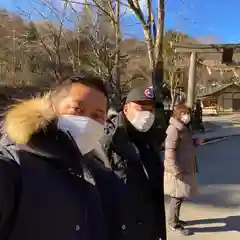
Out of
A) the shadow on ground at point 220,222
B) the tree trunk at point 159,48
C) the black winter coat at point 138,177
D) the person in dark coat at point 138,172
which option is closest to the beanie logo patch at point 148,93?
the person in dark coat at point 138,172

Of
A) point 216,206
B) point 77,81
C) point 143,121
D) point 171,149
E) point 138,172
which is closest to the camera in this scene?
point 77,81

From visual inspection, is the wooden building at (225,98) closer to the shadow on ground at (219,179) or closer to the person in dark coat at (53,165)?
the shadow on ground at (219,179)

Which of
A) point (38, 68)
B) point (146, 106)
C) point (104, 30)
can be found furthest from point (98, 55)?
point (146, 106)

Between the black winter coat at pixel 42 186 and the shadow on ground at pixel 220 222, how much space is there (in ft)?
10.3

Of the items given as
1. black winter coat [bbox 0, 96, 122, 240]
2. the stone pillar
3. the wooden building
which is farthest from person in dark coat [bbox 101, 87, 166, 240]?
the wooden building

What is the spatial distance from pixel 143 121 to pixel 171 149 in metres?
1.31

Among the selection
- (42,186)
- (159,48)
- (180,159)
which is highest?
(159,48)

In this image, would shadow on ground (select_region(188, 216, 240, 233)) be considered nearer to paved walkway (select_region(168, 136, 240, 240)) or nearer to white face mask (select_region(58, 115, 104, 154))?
paved walkway (select_region(168, 136, 240, 240))

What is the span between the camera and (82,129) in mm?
1484

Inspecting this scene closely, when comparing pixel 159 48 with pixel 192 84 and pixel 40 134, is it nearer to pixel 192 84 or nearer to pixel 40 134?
pixel 192 84

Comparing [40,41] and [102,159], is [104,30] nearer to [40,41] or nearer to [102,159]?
[40,41]

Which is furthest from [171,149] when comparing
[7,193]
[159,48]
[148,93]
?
[159,48]

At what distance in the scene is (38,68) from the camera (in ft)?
85.8

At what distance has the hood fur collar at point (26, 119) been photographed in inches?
51.8
